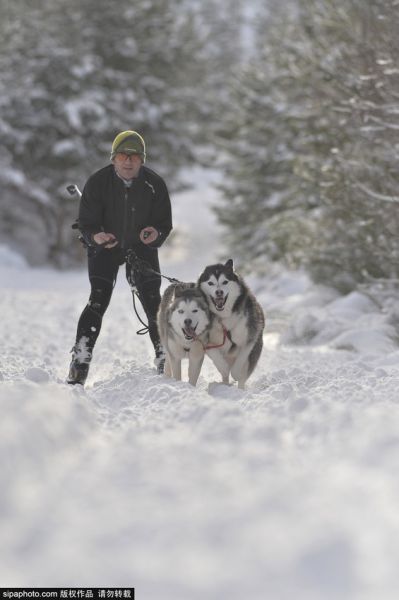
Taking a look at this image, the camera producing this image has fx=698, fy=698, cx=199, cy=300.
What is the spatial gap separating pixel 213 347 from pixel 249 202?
15.4 m

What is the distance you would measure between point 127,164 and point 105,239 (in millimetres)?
681

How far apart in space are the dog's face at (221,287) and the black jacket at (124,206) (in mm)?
600

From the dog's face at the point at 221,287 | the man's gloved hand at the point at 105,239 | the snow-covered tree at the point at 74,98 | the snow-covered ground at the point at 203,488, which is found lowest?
the snow-covered ground at the point at 203,488

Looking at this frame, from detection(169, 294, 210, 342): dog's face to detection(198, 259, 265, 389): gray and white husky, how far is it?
0.13 meters

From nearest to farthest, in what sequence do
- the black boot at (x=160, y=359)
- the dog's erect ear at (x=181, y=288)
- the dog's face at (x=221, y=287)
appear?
the dog's face at (x=221, y=287), the dog's erect ear at (x=181, y=288), the black boot at (x=160, y=359)

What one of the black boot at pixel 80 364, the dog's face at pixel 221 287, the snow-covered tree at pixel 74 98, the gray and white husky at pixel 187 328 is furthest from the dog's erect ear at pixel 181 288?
the snow-covered tree at pixel 74 98

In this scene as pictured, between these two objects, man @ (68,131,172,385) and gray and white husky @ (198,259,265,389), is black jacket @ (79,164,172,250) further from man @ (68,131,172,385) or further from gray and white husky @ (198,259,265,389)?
gray and white husky @ (198,259,265,389)

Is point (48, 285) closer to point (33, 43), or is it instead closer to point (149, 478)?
point (33, 43)

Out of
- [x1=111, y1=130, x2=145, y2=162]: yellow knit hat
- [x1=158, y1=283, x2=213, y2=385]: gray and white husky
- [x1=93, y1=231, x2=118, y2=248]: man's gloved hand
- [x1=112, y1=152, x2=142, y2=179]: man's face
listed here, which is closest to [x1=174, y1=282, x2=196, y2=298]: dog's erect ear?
[x1=158, y1=283, x2=213, y2=385]: gray and white husky

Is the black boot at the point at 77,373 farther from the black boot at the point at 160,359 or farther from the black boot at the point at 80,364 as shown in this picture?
the black boot at the point at 160,359

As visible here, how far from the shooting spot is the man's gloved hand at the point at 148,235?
6004 millimetres

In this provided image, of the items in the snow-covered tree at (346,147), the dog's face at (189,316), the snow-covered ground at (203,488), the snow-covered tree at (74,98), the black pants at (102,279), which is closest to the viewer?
the snow-covered ground at (203,488)

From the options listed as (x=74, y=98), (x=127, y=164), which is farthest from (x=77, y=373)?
(x=74, y=98)

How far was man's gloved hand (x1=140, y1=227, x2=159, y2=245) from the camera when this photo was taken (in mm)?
6004
